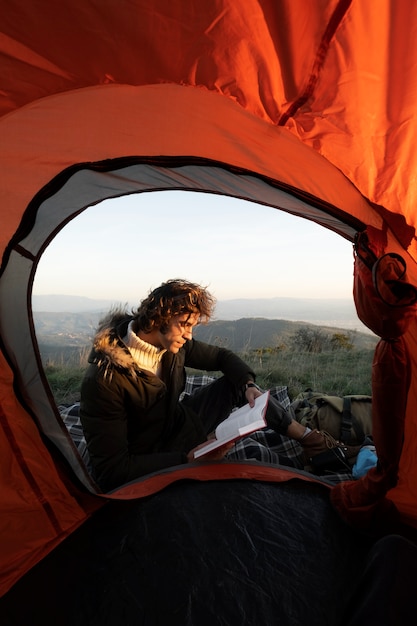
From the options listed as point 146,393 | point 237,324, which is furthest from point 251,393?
point 237,324

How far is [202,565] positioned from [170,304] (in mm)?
973

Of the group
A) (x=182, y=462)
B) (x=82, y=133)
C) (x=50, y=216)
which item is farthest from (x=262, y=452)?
(x=82, y=133)

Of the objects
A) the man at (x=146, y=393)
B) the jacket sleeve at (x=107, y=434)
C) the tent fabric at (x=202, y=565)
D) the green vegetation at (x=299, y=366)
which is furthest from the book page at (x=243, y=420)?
the green vegetation at (x=299, y=366)

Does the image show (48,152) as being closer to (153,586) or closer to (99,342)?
(99,342)

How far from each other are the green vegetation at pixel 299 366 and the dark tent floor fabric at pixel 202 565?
5.62ft

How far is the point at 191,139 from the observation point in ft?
4.28

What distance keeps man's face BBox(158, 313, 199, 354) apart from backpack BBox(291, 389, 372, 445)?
1029 millimetres

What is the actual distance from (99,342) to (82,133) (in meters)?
0.82

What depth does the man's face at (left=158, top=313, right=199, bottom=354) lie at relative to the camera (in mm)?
1759

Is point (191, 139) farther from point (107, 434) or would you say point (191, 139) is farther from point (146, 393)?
point (107, 434)

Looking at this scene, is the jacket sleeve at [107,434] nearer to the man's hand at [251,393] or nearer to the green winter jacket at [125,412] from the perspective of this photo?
the green winter jacket at [125,412]

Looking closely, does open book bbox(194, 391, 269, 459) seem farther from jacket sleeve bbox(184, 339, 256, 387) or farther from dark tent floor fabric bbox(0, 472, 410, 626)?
jacket sleeve bbox(184, 339, 256, 387)

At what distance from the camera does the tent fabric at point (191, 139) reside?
853 millimetres

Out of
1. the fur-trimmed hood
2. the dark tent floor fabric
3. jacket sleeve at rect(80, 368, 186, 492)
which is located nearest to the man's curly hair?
the fur-trimmed hood
